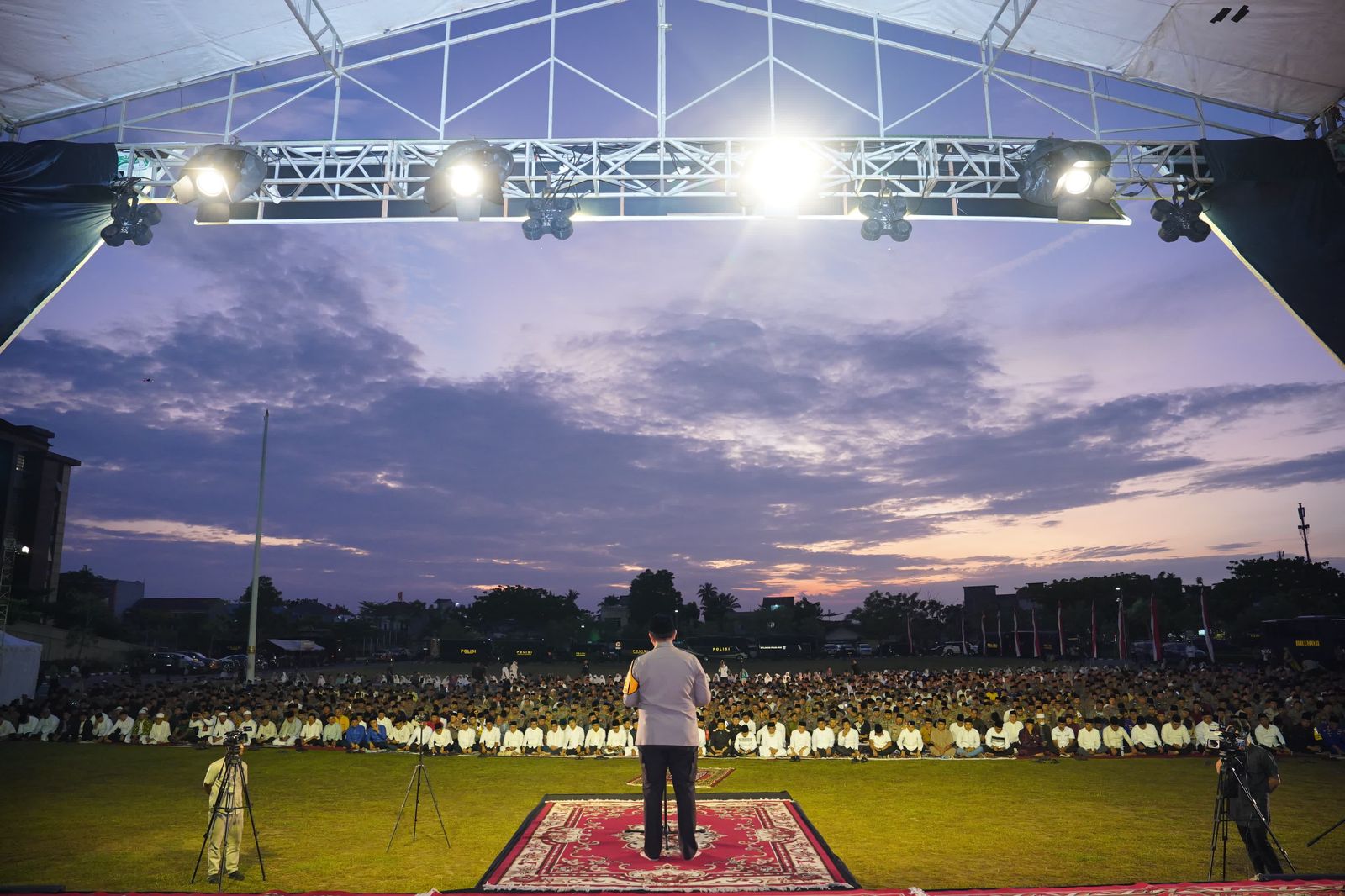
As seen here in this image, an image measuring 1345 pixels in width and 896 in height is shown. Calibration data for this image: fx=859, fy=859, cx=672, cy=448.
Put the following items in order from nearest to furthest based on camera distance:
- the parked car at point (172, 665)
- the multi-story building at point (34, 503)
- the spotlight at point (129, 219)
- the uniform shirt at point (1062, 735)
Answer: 1. the spotlight at point (129, 219)
2. the uniform shirt at point (1062, 735)
3. the parked car at point (172, 665)
4. the multi-story building at point (34, 503)

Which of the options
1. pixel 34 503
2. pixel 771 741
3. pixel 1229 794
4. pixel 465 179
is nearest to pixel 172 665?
pixel 34 503

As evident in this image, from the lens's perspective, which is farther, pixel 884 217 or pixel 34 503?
pixel 34 503

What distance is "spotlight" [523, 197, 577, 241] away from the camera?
10.0 m

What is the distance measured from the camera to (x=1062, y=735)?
43.1 feet

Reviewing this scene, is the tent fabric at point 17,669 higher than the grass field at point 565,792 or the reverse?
higher

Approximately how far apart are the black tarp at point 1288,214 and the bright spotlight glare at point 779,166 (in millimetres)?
4630

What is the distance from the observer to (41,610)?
37219 millimetres

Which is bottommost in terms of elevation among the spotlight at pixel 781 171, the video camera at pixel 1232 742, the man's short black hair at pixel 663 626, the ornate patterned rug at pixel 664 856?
the ornate patterned rug at pixel 664 856

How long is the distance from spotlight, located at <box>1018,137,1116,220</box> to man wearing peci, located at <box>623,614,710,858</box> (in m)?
7.24

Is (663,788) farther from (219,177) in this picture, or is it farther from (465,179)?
(219,177)

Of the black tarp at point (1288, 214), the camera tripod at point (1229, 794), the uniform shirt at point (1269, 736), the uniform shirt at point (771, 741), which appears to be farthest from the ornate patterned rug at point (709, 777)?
the black tarp at point (1288, 214)

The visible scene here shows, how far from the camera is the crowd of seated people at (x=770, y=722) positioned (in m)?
13.2

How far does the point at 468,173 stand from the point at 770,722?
384 inches

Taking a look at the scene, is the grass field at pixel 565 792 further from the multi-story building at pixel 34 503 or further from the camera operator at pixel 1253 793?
the multi-story building at pixel 34 503
